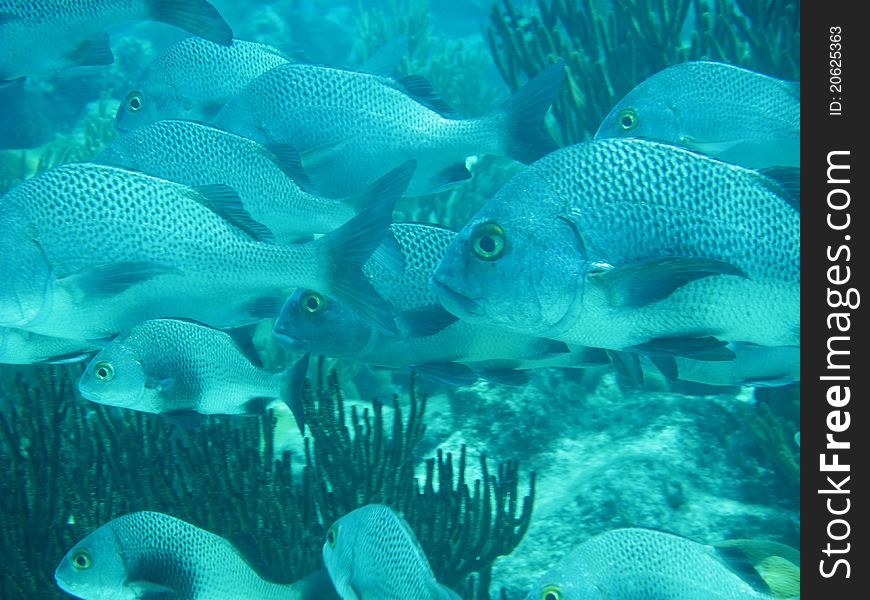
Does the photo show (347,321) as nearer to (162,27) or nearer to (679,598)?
(679,598)

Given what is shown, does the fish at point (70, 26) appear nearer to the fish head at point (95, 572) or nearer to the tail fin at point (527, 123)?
the tail fin at point (527, 123)

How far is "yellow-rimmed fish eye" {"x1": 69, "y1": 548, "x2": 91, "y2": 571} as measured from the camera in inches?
95.2

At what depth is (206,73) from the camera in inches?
192

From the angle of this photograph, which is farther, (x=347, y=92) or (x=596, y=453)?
(x=596, y=453)

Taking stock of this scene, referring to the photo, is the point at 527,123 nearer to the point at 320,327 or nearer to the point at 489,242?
the point at 320,327

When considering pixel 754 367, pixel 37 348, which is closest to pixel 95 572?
pixel 37 348

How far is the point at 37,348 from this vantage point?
10.4 ft

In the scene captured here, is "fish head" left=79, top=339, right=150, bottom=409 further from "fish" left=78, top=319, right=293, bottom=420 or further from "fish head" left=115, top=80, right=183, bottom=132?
"fish head" left=115, top=80, right=183, bottom=132

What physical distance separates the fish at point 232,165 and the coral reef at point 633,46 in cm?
339

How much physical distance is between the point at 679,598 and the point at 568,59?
557 centimetres

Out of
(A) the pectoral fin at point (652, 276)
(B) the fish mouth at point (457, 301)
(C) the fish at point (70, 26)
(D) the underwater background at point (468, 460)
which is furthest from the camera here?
(C) the fish at point (70, 26)

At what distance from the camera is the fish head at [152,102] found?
16.0ft

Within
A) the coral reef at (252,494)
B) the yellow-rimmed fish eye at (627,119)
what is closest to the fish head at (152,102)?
the coral reef at (252,494)
